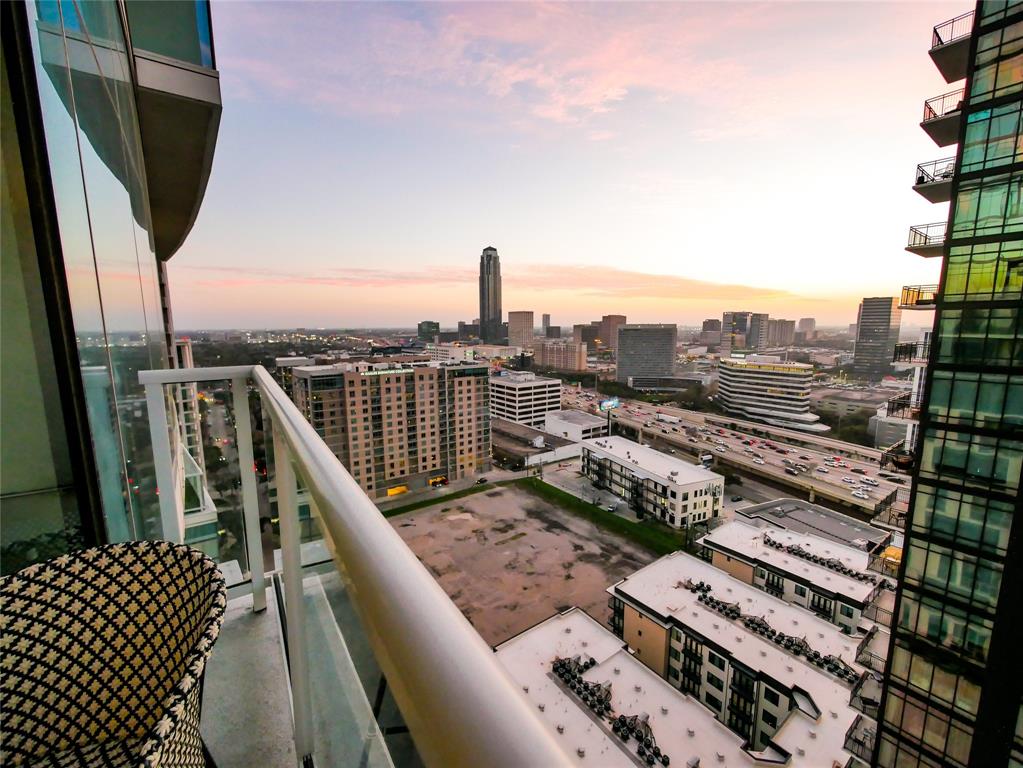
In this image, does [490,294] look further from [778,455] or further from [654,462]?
[654,462]

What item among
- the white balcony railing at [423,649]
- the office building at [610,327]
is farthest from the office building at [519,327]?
the white balcony railing at [423,649]

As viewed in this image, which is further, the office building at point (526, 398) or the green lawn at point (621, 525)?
the office building at point (526, 398)

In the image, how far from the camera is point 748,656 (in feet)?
23.7

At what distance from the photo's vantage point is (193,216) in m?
5.21

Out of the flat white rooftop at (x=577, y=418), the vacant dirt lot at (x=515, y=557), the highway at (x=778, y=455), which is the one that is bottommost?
the vacant dirt lot at (x=515, y=557)

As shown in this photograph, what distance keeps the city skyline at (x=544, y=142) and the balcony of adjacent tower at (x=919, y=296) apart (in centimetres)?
88

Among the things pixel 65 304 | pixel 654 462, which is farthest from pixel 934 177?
pixel 654 462

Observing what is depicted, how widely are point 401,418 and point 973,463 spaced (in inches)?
643

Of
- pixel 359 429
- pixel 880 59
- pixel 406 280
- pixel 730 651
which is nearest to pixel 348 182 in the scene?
pixel 359 429

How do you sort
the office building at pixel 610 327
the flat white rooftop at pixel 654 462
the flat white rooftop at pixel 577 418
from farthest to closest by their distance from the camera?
the office building at pixel 610 327
the flat white rooftop at pixel 577 418
the flat white rooftop at pixel 654 462

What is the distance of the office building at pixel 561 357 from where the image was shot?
161 feet

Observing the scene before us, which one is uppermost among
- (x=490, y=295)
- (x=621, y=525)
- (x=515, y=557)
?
(x=490, y=295)

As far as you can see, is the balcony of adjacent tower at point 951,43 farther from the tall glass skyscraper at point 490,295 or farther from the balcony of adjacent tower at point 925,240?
the tall glass skyscraper at point 490,295

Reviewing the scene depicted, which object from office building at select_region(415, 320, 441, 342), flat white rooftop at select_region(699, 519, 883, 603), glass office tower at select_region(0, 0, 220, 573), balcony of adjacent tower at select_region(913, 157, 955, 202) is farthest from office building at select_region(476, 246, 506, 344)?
glass office tower at select_region(0, 0, 220, 573)
